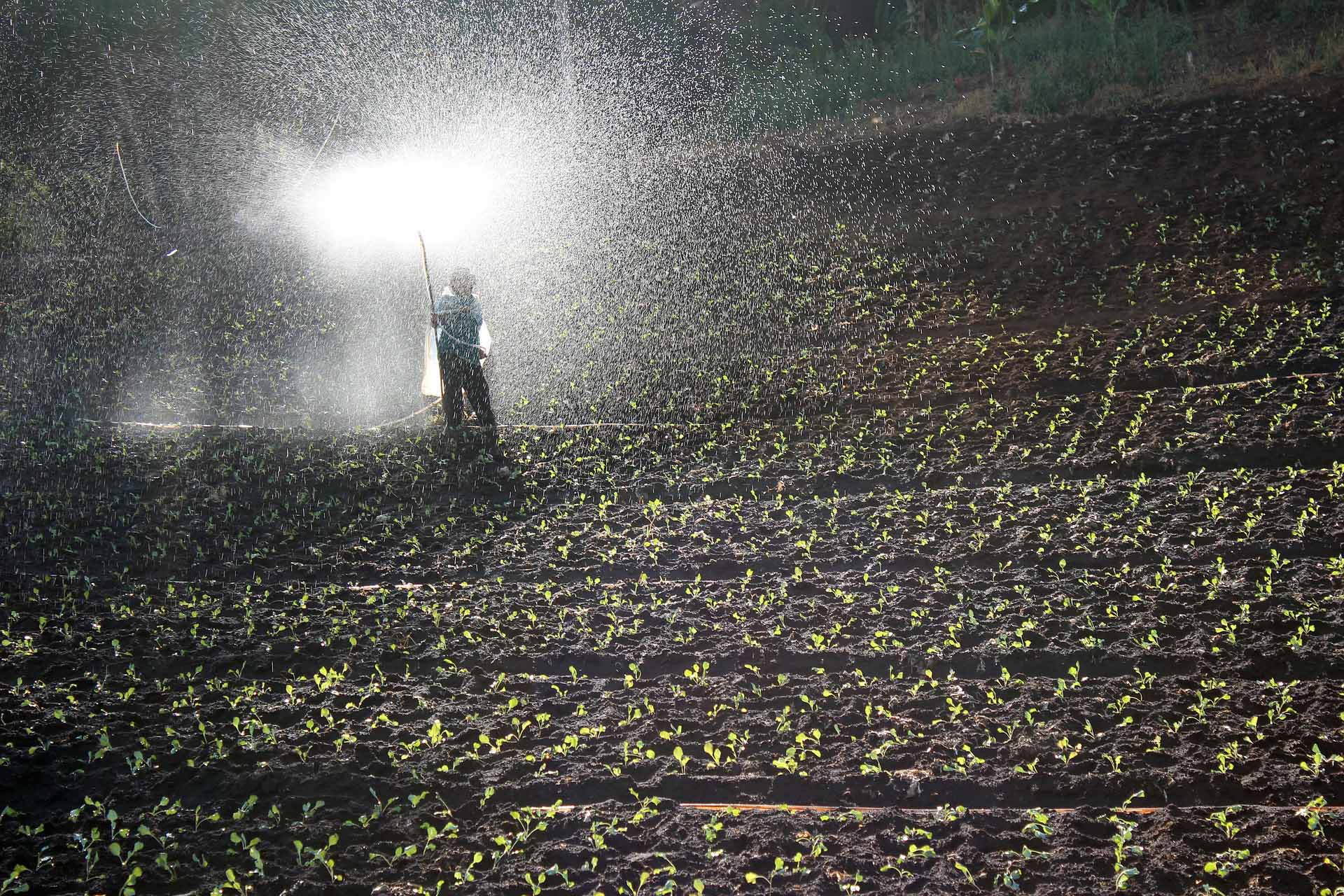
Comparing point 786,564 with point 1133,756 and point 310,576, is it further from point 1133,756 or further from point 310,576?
point 310,576

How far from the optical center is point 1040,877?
4.02m

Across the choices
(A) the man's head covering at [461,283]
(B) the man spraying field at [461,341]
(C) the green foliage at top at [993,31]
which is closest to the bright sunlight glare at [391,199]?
(B) the man spraying field at [461,341]

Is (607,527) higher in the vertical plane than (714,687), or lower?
higher

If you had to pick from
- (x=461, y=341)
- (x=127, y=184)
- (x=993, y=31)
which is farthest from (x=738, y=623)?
(x=127, y=184)

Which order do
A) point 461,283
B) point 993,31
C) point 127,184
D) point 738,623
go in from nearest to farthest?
point 738,623 < point 461,283 < point 993,31 < point 127,184

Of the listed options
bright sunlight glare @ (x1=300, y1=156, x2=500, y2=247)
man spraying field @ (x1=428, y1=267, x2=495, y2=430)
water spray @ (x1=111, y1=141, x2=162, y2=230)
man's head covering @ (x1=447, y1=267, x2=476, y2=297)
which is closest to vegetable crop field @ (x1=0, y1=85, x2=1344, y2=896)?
man spraying field @ (x1=428, y1=267, x2=495, y2=430)

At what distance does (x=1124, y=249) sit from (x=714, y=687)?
10217 millimetres

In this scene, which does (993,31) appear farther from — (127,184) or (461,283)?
(127,184)

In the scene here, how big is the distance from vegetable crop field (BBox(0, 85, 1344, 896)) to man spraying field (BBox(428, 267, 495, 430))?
507 millimetres

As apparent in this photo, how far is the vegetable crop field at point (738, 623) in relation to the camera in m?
4.29

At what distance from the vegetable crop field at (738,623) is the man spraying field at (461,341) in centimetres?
51

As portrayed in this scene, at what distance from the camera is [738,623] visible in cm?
609

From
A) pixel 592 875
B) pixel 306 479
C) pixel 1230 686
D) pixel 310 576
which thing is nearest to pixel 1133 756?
pixel 1230 686

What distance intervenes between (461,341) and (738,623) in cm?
441
